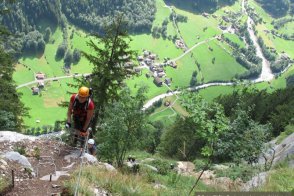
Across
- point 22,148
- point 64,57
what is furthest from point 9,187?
point 64,57

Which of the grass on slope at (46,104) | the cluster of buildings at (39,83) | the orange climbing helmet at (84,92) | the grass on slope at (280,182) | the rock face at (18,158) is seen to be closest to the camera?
the grass on slope at (280,182)

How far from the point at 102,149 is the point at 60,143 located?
9.79ft

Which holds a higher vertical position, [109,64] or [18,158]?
[109,64]

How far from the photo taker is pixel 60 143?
16969 millimetres

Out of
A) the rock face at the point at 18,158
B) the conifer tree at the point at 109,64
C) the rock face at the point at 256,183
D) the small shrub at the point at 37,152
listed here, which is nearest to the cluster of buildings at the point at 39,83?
the conifer tree at the point at 109,64

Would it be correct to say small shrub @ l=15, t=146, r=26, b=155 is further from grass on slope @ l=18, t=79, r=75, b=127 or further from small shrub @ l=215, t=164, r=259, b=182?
grass on slope @ l=18, t=79, r=75, b=127

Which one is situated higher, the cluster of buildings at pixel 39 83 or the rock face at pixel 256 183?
the rock face at pixel 256 183

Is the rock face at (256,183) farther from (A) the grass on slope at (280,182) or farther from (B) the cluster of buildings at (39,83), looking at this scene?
(B) the cluster of buildings at (39,83)

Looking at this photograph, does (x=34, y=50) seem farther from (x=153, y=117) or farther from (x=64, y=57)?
(x=153, y=117)

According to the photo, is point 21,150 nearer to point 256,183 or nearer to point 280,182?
point 256,183

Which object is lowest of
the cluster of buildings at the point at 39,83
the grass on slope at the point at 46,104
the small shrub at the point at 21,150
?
the grass on slope at the point at 46,104

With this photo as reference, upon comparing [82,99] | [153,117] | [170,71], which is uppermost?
[82,99]

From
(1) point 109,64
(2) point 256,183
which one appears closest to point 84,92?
(2) point 256,183

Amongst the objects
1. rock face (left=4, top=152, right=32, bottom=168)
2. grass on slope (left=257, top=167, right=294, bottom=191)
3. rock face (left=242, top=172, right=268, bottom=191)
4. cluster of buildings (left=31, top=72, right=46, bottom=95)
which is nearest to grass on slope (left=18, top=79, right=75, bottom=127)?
cluster of buildings (left=31, top=72, right=46, bottom=95)
